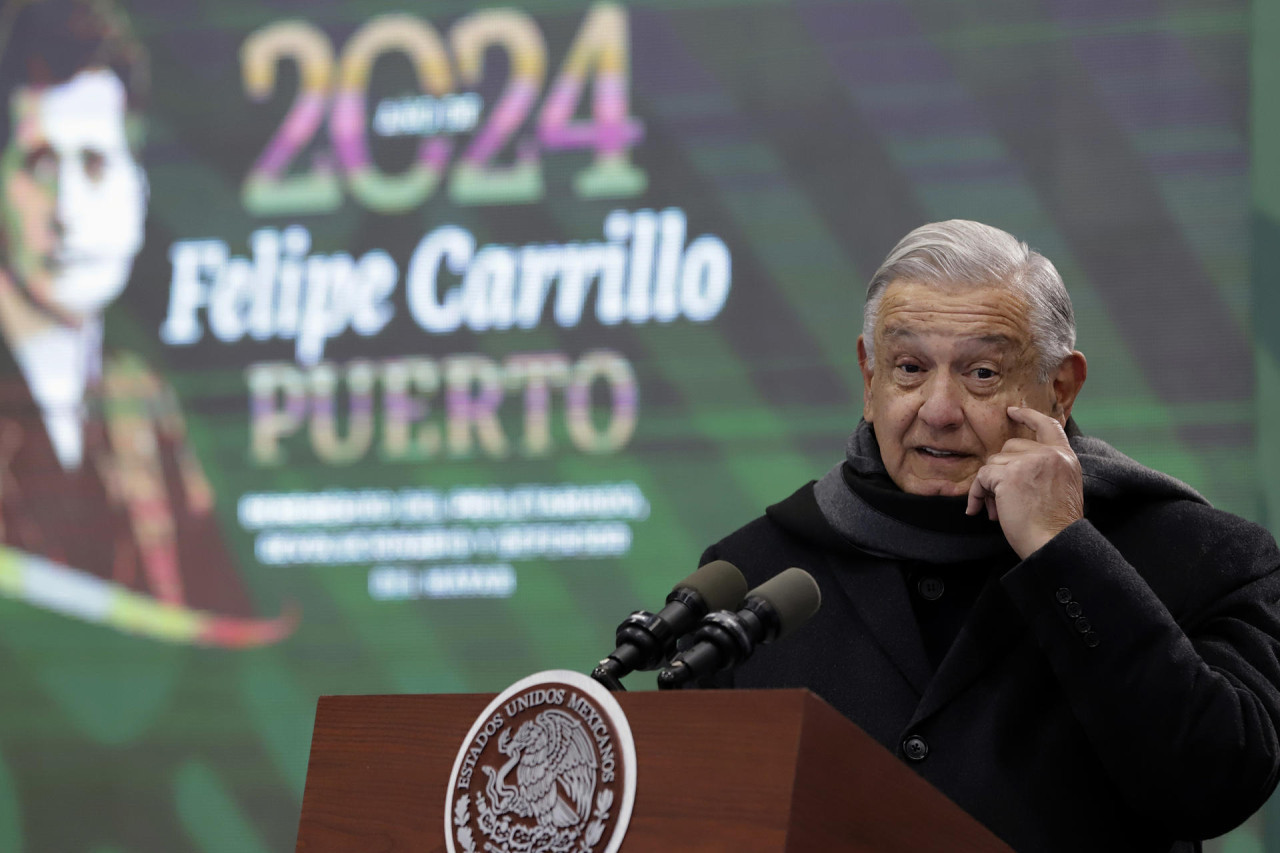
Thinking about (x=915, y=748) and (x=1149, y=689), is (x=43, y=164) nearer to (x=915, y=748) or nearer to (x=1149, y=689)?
(x=915, y=748)

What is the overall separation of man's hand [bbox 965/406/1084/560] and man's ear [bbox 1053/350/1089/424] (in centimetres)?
19

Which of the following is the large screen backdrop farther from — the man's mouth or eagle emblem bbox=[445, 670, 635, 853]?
eagle emblem bbox=[445, 670, 635, 853]

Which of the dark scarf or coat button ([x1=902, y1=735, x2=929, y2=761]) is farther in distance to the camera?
Result: the dark scarf

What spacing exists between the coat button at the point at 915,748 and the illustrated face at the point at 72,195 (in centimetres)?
291

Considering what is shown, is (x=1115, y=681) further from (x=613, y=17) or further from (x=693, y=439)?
(x=613, y=17)

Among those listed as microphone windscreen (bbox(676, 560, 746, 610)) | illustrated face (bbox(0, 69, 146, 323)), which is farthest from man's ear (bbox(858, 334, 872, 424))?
illustrated face (bbox(0, 69, 146, 323))

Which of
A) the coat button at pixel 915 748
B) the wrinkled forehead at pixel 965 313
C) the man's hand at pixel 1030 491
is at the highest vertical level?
the wrinkled forehead at pixel 965 313

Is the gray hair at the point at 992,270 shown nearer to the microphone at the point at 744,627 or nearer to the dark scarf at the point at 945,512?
the dark scarf at the point at 945,512

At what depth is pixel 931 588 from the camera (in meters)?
1.87

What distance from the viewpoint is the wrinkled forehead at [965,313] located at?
6.05 ft

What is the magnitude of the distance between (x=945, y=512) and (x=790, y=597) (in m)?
0.57

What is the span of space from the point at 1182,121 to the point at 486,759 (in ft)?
8.98

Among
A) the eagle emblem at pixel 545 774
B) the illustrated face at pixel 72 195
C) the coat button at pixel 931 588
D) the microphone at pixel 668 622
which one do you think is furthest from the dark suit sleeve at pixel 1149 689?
the illustrated face at pixel 72 195

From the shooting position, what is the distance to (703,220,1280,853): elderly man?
155cm
